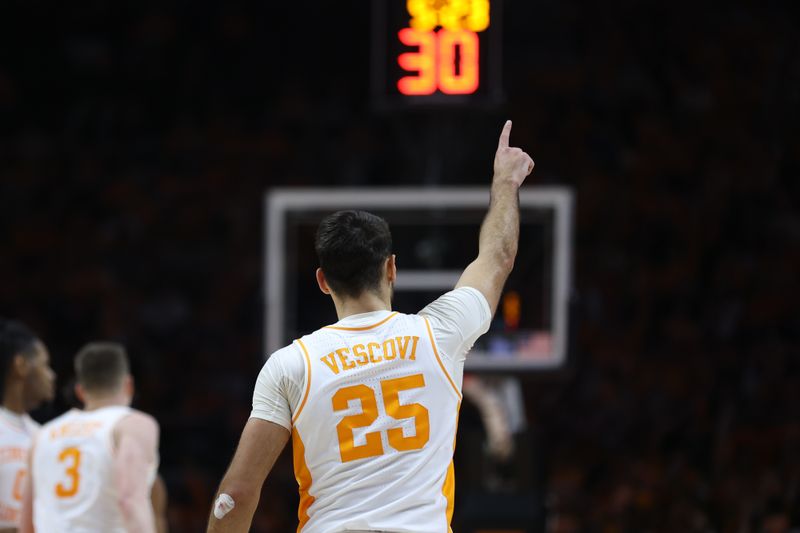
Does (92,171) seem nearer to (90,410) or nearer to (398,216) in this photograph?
(398,216)

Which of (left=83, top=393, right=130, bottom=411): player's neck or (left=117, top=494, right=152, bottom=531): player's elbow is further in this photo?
(left=83, top=393, right=130, bottom=411): player's neck

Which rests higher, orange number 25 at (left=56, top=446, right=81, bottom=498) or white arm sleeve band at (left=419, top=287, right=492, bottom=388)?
white arm sleeve band at (left=419, top=287, right=492, bottom=388)

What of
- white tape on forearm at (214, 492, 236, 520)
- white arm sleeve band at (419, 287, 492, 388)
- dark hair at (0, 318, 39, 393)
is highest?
white arm sleeve band at (419, 287, 492, 388)

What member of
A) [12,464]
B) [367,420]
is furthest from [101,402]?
[367,420]

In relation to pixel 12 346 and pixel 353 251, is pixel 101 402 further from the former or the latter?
pixel 353 251

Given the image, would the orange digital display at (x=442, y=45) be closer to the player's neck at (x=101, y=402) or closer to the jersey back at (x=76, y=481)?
the player's neck at (x=101, y=402)

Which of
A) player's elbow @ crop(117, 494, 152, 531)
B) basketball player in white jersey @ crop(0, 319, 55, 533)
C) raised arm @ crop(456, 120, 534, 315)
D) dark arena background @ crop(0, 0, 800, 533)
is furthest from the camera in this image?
dark arena background @ crop(0, 0, 800, 533)

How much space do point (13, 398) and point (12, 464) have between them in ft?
0.96

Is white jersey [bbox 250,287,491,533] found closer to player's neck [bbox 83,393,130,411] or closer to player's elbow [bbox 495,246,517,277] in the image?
player's elbow [bbox 495,246,517,277]

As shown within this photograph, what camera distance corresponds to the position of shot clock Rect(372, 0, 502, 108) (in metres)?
6.93

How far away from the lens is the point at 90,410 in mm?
4750

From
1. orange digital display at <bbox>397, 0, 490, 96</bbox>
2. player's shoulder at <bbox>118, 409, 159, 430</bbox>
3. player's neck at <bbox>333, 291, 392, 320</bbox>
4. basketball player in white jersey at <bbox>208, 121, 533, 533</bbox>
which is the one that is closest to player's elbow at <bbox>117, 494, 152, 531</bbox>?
player's shoulder at <bbox>118, 409, 159, 430</bbox>

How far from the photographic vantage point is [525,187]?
393 inches

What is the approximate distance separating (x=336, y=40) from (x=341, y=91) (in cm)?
63
